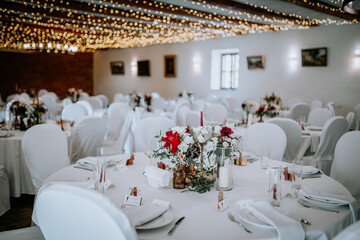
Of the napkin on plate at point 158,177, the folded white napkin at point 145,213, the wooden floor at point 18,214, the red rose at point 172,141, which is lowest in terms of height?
the wooden floor at point 18,214

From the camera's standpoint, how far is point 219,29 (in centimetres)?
1028

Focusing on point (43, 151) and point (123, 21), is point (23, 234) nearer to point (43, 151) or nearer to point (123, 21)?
point (43, 151)

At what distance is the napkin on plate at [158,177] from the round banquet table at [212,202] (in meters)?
0.04

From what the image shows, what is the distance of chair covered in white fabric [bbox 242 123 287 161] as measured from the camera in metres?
3.14

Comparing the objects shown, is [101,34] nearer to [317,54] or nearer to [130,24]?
[130,24]

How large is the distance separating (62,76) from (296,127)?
14318 millimetres

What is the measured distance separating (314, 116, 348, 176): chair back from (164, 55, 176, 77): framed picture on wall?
10.1 m

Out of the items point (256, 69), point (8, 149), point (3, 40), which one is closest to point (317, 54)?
→ point (256, 69)

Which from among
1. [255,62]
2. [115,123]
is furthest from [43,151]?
[255,62]

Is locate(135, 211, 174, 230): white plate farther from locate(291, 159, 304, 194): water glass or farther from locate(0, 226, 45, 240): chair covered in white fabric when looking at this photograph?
locate(291, 159, 304, 194): water glass

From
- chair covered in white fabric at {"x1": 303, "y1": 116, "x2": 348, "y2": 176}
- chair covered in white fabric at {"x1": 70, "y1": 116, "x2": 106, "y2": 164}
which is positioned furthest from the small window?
chair covered in white fabric at {"x1": 70, "y1": 116, "x2": 106, "y2": 164}

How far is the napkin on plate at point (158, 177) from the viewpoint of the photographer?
1.98 m

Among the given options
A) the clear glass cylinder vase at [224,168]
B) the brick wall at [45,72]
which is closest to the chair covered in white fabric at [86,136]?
the clear glass cylinder vase at [224,168]

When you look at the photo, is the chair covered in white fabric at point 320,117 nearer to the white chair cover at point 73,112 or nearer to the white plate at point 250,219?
the white chair cover at point 73,112
